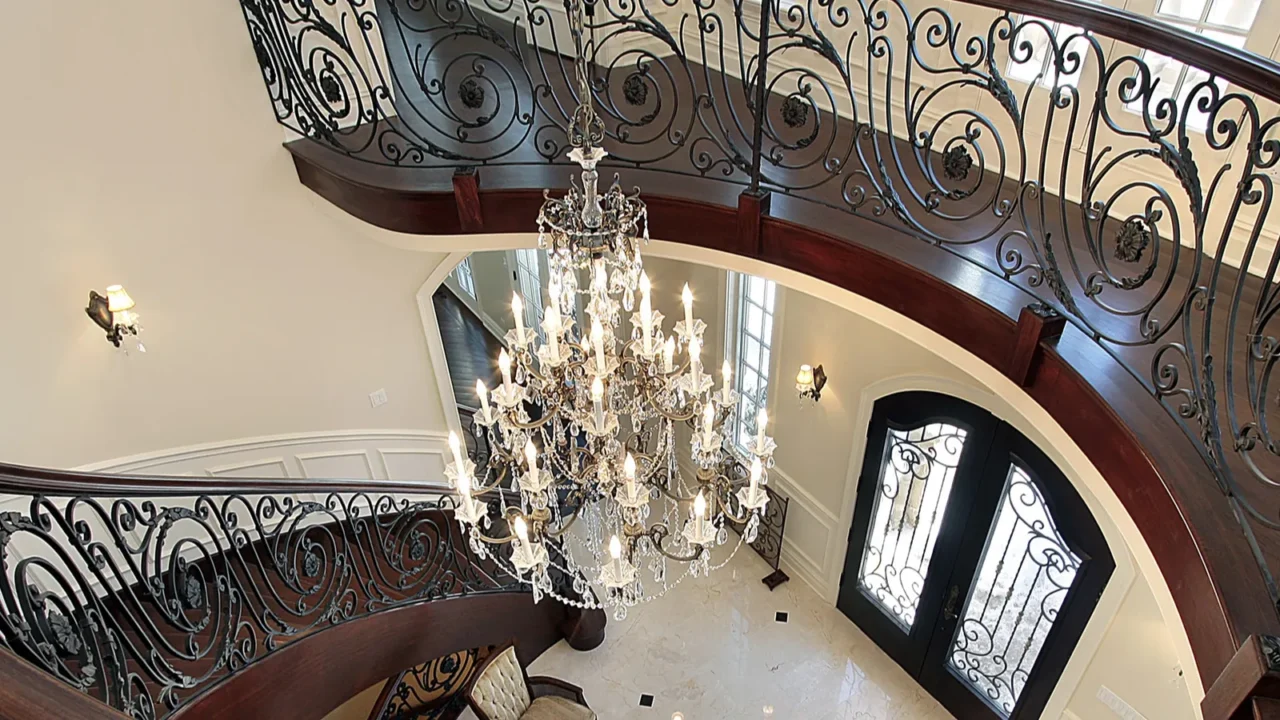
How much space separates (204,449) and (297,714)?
86.0 inches

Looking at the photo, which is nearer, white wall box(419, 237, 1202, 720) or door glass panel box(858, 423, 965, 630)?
white wall box(419, 237, 1202, 720)

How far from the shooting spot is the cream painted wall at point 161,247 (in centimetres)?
362

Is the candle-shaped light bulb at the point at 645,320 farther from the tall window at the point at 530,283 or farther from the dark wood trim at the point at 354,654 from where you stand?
the tall window at the point at 530,283

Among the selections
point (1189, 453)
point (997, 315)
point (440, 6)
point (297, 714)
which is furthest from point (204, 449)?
point (1189, 453)

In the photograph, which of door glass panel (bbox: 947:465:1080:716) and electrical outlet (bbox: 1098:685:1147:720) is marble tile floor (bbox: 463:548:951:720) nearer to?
door glass panel (bbox: 947:465:1080:716)

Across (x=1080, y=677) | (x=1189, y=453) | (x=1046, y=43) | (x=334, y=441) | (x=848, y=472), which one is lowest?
(x=1080, y=677)

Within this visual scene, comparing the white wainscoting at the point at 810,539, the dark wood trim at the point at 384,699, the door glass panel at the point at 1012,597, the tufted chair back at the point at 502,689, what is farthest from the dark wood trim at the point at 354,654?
the door glass panel at the point at 1012,597

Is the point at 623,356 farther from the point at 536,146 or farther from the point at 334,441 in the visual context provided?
the point at 334,441

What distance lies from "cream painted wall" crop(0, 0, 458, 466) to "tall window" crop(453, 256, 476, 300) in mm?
4066

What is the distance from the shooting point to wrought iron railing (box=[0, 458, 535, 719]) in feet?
7.25

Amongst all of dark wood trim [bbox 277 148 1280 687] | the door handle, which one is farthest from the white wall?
the door handle

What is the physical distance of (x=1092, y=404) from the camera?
235 cm

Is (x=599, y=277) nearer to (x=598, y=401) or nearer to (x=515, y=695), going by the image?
(x=598, y=401)

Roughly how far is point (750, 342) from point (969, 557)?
91.8 inches
